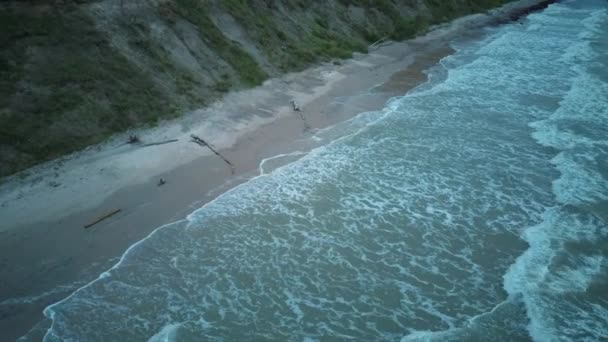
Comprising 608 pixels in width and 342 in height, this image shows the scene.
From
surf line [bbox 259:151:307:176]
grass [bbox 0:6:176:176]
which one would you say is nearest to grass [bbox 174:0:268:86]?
grass [bbox 0:6:176:176]

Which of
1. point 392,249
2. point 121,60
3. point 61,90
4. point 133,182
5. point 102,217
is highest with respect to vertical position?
point 121,60

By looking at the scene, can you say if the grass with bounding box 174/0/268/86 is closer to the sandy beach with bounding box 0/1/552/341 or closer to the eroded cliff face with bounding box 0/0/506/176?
the eroded cliff face with bounding box 0/0/506/176

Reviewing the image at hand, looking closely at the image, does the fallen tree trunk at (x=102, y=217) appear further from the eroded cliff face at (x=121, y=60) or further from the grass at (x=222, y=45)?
the grass at (x=222, y=45)

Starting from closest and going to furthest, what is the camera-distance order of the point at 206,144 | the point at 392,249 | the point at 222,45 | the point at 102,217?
the point at 392,249 < the point at 102,217 < the point at 206,144 < the point at 222,45

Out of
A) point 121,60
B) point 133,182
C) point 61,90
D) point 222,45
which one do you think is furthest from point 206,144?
point 222,45

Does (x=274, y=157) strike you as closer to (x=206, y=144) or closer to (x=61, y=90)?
(x=206, y=144)

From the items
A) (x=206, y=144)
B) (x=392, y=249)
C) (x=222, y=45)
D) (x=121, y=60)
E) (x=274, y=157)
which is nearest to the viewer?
(x=392, y=249)
